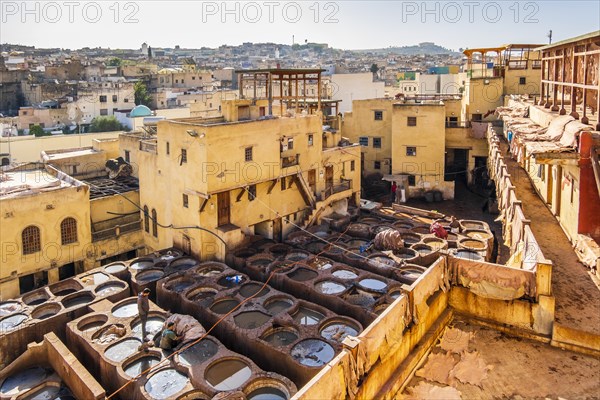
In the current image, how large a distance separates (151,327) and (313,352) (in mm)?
6191

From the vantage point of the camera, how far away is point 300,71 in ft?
98.3

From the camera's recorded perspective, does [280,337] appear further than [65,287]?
No

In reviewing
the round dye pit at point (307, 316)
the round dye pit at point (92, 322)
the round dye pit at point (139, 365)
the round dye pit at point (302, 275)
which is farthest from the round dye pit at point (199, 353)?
the round dye pit at point (302, 275)

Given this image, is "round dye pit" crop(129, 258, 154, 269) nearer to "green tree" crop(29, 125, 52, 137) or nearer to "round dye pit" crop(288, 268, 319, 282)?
"round dye pit" crop(288, 268, 319, 282)

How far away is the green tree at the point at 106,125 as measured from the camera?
172ft

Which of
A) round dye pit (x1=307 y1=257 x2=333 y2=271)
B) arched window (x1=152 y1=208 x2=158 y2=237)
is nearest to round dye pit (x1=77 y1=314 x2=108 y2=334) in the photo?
round dye pit (x1=307 y1=257 x2=333 y2=271)

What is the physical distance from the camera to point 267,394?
14414 millimetres

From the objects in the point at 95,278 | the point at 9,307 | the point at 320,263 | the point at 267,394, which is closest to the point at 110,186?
the point at 95,278

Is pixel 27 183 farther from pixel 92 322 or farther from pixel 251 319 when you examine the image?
pixel 251 319

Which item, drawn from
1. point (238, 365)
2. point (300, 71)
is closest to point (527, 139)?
point (238, 365)

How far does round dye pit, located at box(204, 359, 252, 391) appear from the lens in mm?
14699

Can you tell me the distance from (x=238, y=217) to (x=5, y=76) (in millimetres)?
57912

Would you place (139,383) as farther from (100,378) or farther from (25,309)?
(25,309)

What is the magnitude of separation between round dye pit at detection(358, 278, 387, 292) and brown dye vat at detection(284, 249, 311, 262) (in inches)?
156
